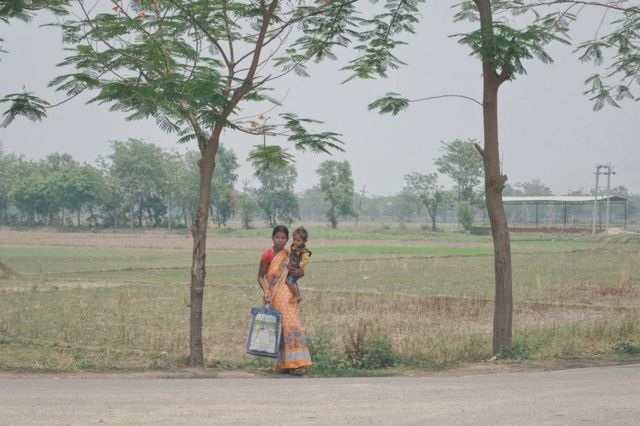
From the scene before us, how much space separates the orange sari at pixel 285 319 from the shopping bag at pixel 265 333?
12 centimetres

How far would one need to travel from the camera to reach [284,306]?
9.38 metres

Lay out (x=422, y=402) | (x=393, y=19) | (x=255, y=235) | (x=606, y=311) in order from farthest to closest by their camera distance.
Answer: (x=255, y=235) < (x=606, y=311) < (x=393, y=19) < (x=422, y=402)

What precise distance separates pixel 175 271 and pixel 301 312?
15.2m

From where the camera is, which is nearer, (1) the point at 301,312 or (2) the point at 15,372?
(2) the point at 15,372

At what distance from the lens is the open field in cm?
1146

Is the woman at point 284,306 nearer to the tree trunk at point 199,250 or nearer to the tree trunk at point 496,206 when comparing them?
the tree trunk at point 199,250

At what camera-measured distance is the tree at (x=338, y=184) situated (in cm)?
10322

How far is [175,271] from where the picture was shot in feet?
106

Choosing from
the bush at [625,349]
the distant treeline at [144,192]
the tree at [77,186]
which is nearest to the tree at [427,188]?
the distant treeline at [144,192]

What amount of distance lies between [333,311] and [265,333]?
9.45m

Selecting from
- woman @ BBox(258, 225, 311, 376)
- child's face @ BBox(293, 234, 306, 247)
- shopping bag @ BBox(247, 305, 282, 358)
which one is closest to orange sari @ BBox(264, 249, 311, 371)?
woman @ BBox(258, 225, 311, 376)

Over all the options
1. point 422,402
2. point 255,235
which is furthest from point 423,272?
point 255,235

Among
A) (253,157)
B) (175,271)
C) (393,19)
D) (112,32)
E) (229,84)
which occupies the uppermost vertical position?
(393,19)

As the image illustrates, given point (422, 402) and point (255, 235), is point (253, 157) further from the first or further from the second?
point (255, 235)
